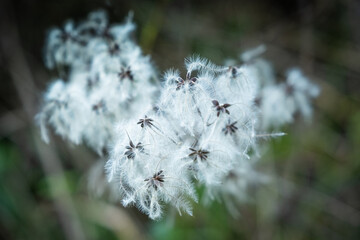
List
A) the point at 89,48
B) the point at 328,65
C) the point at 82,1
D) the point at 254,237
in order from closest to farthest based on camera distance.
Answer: the point at 89,48 < the point at 254,237 < the point at 82,1 < the point at 328,65

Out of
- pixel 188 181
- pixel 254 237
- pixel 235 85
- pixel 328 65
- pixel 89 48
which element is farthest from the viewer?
pixel 328 65

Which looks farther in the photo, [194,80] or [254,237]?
[254,237]

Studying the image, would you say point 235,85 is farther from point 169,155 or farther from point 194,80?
point 169,155

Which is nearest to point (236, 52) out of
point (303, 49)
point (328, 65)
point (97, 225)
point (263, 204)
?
point (303, 49)

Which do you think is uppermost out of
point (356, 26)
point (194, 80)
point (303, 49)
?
point (356, 26)

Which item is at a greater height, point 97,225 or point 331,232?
point 331,232

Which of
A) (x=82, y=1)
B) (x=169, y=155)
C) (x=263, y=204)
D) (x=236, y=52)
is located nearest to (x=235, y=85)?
(x=169, y=155)

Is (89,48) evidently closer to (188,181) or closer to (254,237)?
(188,181)
